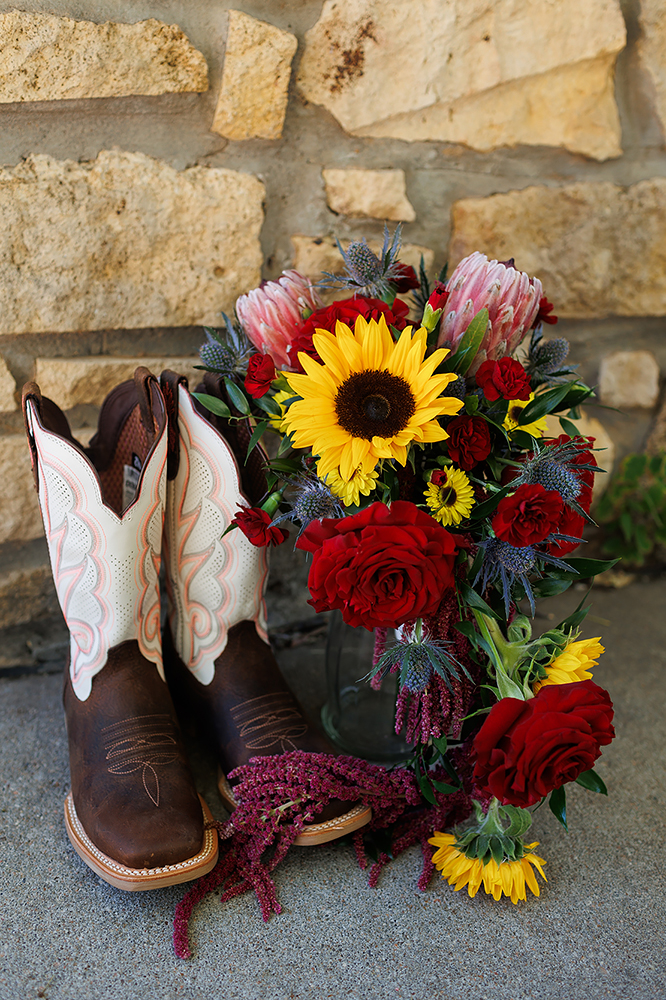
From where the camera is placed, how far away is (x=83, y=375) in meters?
1.07

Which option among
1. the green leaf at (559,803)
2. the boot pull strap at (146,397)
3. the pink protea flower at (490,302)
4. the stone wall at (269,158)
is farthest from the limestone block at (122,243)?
the green leaf at (559,803)

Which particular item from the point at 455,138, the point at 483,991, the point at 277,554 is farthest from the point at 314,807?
the point at 455,138

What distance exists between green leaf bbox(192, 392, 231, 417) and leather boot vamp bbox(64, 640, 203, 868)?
31 cm

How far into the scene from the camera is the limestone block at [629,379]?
1.42 metres

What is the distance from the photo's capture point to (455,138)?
1.18 m

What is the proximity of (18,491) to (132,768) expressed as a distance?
0.49m

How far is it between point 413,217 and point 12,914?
1.12 metres

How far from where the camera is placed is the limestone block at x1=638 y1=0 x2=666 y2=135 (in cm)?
122

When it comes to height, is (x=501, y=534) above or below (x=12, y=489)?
above

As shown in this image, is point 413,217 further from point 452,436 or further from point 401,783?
point 401,783

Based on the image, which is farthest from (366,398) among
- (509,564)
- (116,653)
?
(116,653)

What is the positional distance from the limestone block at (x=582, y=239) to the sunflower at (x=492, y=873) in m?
0.94

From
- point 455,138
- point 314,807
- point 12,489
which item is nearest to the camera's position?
point 314,807

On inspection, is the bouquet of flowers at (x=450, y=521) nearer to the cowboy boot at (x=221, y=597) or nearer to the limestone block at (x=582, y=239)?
the cowboy boot at (x=221, y=597)
